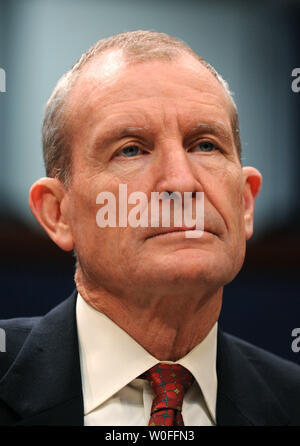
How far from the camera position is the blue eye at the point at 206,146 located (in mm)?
1523

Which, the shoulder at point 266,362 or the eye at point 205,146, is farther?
the shoulder at point 266,362

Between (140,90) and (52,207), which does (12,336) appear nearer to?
(52,207)

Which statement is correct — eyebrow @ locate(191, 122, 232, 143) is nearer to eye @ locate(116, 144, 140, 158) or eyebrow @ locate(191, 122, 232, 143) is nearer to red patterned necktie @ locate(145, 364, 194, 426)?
eye @ locate(116, 144, 140, 158)

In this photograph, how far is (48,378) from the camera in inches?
58.2

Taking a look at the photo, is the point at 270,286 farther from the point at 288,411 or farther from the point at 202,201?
the point at 202,201

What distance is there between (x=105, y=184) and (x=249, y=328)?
0.77 m

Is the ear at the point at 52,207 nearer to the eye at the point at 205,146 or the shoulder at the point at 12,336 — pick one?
the shoulder at the point at 12,336

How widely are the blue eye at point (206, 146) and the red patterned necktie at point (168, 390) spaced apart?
0.53 metres

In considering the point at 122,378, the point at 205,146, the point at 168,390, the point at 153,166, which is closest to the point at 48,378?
the point at 122,378

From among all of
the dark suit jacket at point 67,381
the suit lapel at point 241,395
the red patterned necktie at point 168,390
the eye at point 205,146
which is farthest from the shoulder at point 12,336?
the eye at point 205,146

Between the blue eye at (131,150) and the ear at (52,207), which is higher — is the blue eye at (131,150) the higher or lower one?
the higher one

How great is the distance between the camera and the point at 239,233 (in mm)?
1524
